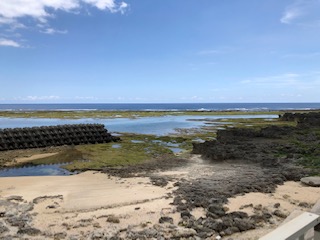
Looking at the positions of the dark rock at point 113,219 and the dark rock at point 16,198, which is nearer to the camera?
the dark rock at point 113,219

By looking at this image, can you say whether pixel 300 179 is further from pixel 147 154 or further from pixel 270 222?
pixel 147 154

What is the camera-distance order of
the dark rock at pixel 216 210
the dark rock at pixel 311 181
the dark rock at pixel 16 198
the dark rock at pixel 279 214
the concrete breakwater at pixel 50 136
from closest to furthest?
the dark rock at pixel 279 214, the dark rock at pixel 216 210, the dark rock at pixel 16 198, the dark rock at pixel 311 181, the concrete breakwater at pixel 50 136

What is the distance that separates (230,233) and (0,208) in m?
8.40

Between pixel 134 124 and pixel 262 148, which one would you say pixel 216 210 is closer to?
pixel 262 148

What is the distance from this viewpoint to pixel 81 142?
3266 centimetres

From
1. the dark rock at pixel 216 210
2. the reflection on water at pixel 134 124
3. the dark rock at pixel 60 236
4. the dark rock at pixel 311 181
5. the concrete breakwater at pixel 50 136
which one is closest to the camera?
the dark rock at pixel 60 236

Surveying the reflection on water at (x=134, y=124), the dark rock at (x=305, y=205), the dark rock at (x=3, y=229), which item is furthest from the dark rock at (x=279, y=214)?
the reflection on water at (x=134, y=124)

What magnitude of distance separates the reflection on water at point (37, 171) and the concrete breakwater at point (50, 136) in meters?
9.10

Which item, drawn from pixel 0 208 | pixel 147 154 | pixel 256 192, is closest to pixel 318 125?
pixel 147 154

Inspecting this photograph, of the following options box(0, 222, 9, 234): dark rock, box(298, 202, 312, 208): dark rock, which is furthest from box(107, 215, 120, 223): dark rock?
box(298, 202, 312, 208): dark rock

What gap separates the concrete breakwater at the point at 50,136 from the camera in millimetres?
29359

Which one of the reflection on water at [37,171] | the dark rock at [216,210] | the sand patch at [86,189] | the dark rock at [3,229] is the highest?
the dark rock at [216,210]

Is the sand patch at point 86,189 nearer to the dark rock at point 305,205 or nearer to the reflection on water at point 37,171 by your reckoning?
the reflection on water at point 37,171

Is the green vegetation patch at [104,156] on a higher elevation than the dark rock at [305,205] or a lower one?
lower
